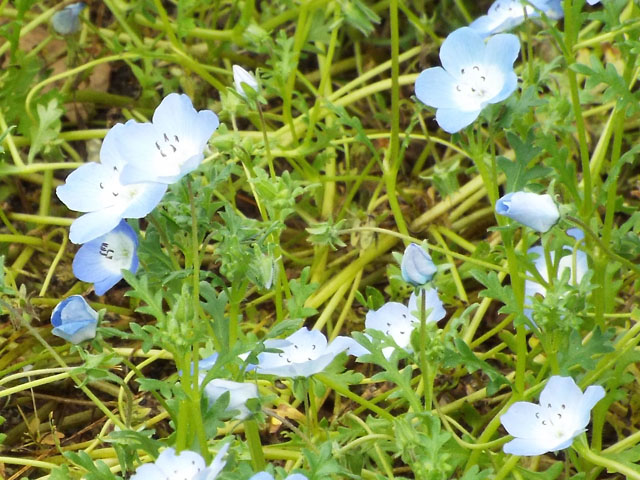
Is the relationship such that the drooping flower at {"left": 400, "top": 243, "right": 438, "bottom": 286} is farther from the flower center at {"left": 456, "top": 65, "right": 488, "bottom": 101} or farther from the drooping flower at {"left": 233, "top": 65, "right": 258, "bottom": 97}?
the drooping flower at {"left": 233, "top": 65, "right": 258, "bottom": 97}

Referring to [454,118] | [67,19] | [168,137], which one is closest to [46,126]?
[67,19]

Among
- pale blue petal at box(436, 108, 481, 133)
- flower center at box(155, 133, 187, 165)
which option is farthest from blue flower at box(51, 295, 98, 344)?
pale blue petal at box(436, 108, 481, 133)

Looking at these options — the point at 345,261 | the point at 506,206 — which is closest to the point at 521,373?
the point at 506,206

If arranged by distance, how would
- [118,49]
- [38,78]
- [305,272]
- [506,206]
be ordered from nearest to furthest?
[506,206], [305,272], [118,49], [38,78]

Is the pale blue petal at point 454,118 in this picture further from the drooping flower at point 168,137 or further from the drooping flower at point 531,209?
the drooping flower at point 168,137

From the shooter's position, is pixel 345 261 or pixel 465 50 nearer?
pixel 465 50

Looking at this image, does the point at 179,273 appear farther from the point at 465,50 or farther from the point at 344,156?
the point at 344,156
